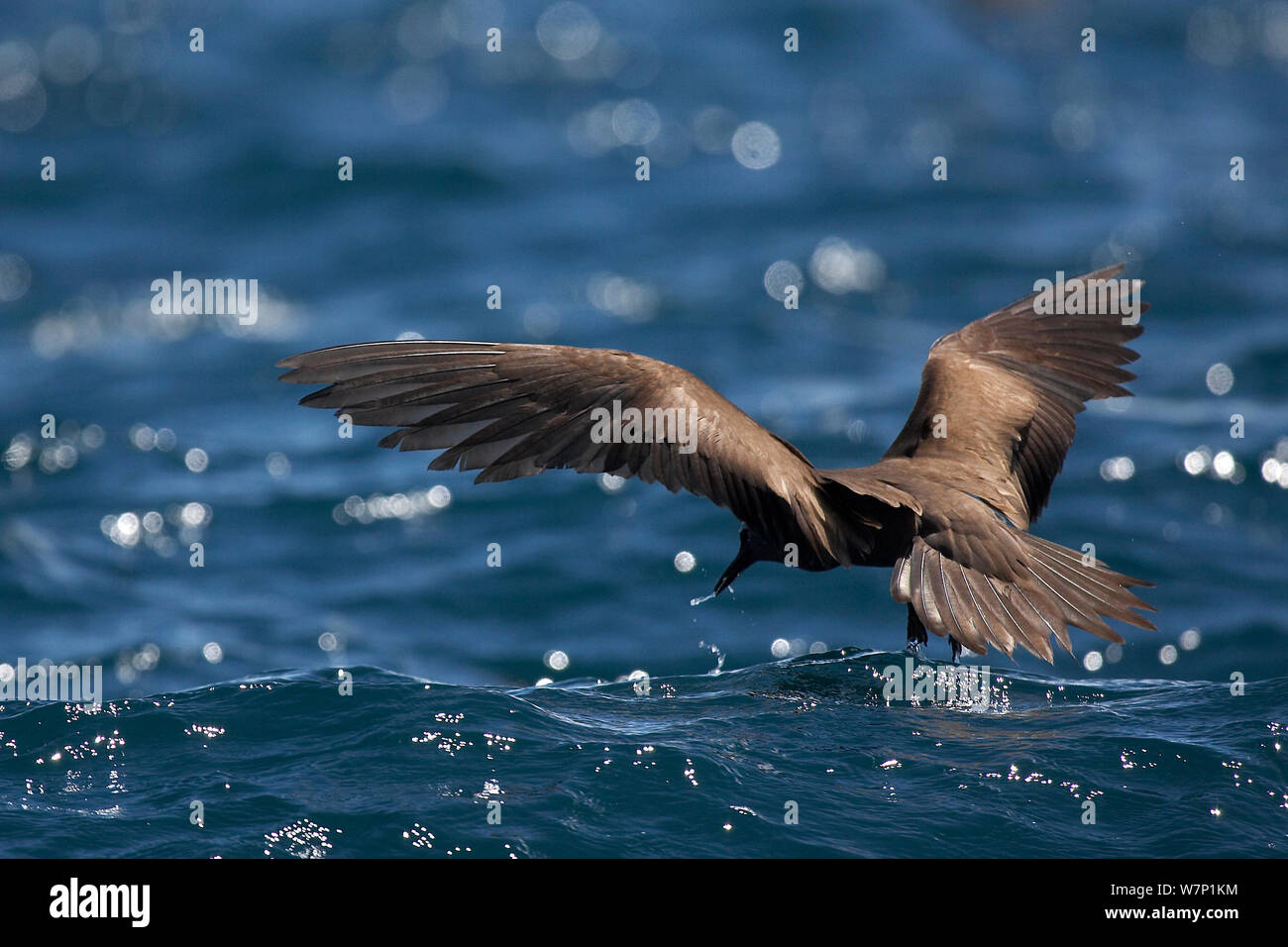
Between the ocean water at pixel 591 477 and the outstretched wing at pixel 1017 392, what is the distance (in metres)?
1.08

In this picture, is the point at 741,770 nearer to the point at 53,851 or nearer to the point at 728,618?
the point at 53,851

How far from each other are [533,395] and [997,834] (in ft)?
8.07

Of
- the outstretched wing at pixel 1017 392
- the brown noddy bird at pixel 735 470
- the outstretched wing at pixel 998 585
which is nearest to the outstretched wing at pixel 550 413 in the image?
the brown noddy bird at pixel 735 470

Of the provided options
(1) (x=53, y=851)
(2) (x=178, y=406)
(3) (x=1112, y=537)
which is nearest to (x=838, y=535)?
(1) (x=53, y=851)

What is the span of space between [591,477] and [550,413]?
5800mm

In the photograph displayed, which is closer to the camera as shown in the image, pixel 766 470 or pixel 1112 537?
pixel 766 470

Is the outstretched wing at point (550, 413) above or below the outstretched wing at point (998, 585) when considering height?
above

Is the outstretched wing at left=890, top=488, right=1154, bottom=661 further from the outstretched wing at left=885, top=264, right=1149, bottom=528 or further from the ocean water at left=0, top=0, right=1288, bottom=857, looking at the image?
the outstretched wing at left=885, top=264, right=1149, bottom=528

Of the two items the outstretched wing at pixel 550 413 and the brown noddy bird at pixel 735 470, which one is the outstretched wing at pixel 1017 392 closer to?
the brown noddy bird at pixel 735 470

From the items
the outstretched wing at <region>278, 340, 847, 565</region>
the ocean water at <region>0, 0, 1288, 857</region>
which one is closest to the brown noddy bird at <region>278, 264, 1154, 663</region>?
the outstretched wing at <region>278, 340, 847, 565</region>

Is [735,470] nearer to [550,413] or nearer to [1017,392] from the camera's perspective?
[550,413]

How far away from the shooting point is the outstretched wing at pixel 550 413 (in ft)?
18.8

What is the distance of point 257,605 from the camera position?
33.2ft
